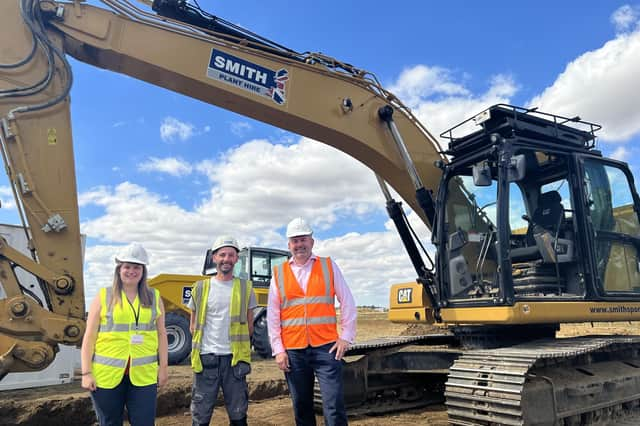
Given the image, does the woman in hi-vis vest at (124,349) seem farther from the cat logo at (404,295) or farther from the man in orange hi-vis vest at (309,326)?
the cat logo at (404,295)

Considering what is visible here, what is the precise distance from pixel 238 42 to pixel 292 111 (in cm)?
96

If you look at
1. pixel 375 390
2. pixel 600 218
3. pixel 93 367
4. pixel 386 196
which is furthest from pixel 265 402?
pixel 600 218

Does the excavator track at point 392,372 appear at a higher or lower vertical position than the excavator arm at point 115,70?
lower

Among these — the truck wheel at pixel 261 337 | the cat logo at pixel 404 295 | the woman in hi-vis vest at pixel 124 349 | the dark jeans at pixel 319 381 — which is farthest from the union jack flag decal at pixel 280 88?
the truck wheel at pixel 261 337

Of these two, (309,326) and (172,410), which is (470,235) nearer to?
(309,326)

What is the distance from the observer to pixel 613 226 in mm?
5824

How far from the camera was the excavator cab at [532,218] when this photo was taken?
5.30m

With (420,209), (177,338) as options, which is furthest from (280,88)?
(177,338)

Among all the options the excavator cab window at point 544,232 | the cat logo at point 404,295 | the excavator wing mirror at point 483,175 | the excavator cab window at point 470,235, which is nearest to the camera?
the excavator wing mirror at point 483,175

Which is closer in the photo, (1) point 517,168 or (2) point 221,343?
(2) point 221,343

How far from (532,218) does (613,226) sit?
86 centimetres

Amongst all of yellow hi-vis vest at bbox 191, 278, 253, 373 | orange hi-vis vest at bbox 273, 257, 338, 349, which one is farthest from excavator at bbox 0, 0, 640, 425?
orange hi-vis vest at bbox 273, 257, 338, 349

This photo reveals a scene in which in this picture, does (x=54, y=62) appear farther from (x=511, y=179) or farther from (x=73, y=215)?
(x=511, y=179)

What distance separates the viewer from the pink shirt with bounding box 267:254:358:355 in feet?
12.7
